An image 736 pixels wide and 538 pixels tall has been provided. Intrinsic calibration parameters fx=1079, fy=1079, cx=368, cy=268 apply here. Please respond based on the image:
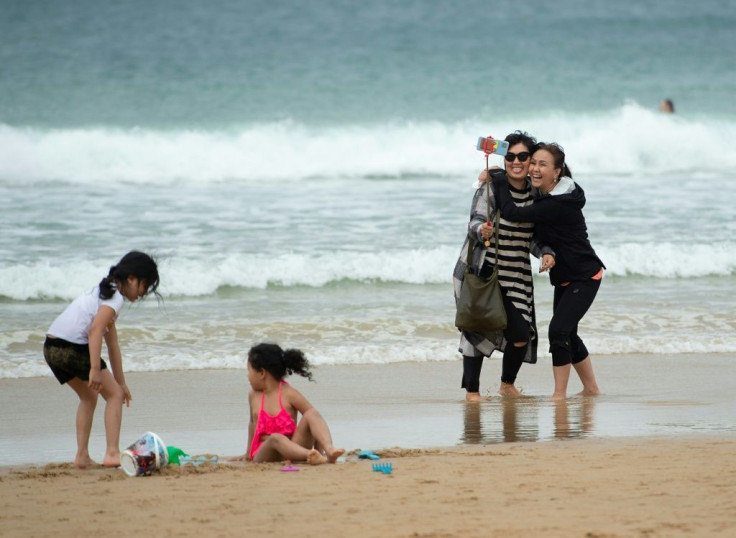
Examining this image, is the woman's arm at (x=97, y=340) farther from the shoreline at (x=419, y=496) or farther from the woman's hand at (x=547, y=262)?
the woman's hand at (x=547, y=262)

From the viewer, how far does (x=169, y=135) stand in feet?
72.8

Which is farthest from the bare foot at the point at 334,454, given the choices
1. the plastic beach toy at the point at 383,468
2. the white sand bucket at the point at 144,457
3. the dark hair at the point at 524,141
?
the dark hair at the point at 524,141

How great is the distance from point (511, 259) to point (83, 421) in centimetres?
260

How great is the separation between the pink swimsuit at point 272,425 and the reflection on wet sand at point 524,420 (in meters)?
0.91

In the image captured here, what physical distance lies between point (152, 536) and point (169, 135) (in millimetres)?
19220

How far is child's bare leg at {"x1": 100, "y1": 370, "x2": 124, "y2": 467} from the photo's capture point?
5.04 metres

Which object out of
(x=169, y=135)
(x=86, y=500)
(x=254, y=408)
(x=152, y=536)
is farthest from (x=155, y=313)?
(x=169, y=135)

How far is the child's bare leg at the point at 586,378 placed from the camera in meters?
6.79

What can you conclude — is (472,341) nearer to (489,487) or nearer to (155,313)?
(489,487)

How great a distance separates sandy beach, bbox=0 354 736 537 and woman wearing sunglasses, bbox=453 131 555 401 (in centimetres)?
36

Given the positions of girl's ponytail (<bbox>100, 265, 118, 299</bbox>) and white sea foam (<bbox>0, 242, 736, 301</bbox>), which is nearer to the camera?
girl's ponytail (<bbox>100, 265, 118, 299</bbox>)

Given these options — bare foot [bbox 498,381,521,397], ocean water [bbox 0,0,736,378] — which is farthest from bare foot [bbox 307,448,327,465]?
ocean water [bbox 0,0,736,378]

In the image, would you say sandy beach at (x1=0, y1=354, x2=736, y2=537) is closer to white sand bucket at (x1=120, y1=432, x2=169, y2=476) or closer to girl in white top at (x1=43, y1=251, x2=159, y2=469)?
white sand bucket at (x1=120, y1=432, x2=169, y2=476)

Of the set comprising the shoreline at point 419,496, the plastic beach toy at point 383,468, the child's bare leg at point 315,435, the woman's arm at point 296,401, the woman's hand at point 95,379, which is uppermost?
the woman's hand at point 95,379
